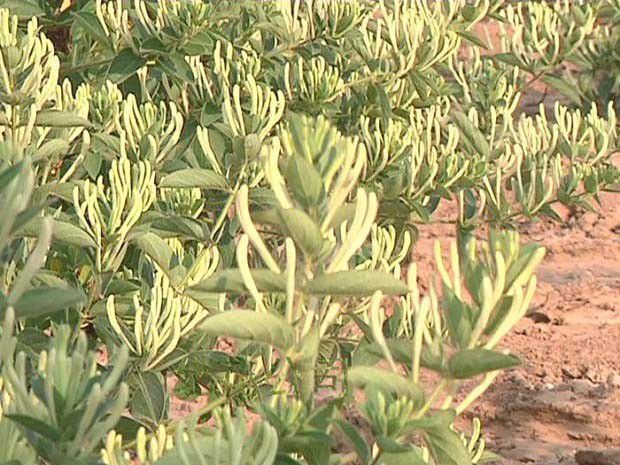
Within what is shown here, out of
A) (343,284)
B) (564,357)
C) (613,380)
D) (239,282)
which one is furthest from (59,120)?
(564,357)

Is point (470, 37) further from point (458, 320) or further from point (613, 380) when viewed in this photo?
point (458, 320)

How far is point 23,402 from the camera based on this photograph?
126 centimetres

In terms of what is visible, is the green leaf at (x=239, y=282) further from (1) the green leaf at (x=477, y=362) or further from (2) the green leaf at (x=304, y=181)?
(1) the green leaf at (x=477, y=362)

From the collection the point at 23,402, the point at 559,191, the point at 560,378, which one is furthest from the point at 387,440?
the point at 560,378

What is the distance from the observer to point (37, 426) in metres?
1.20

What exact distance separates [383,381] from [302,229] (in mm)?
177

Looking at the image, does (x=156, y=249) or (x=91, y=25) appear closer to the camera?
(x=156, y=249)

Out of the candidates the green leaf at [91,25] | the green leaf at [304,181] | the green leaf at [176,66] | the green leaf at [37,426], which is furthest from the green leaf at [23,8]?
the green leaf at [37,426]

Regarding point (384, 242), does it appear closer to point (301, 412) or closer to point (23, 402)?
point (301, 412)

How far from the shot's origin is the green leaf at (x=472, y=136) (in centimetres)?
334

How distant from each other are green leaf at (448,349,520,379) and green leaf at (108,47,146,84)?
1796 millimetres

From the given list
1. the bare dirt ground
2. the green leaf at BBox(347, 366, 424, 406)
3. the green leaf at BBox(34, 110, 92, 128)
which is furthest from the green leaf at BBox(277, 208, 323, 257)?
the bare dirt ground

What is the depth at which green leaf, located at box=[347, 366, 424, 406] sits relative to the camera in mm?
1345

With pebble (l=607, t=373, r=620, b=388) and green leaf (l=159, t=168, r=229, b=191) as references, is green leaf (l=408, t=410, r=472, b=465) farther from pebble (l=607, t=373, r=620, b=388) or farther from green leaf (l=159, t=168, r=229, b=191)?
pebble (l=607, t=373, r=620, b=388)
